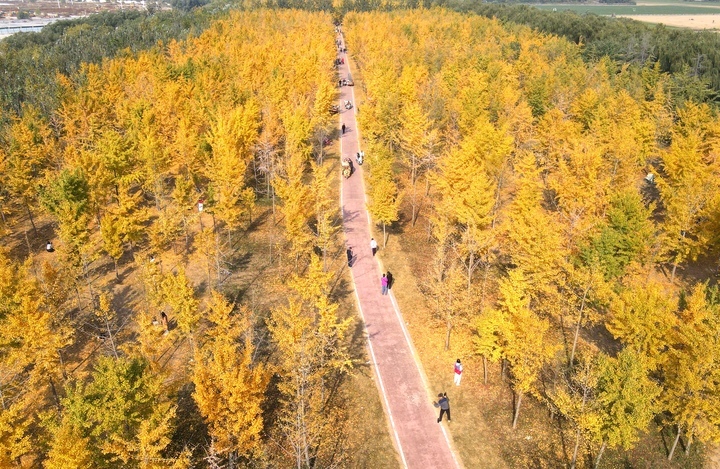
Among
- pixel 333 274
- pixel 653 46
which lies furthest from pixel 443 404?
pixel 653 46

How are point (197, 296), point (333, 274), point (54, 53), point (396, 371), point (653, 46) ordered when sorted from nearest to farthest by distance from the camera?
point (396, 371)
point (333, 274)
point (197, 296)
point (653, 46)
point (54, 53)

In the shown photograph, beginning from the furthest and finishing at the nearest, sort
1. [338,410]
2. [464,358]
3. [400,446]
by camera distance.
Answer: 1. [464,358]
2. [338,410]
3. [400,446]

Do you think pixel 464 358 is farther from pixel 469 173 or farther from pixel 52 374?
pixel 52 374

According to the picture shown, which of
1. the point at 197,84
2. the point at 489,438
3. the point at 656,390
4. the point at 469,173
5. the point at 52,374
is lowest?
the point at 489,438

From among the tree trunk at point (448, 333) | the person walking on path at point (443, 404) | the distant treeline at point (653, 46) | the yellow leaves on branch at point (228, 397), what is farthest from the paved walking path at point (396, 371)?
the distant treeline at point (653, 46)

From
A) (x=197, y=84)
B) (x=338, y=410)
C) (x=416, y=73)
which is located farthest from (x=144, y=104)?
(x=338, y=410)

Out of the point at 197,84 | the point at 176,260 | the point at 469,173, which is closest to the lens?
the point at 469,173

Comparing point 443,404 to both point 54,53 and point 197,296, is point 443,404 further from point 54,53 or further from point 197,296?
point 54,53
